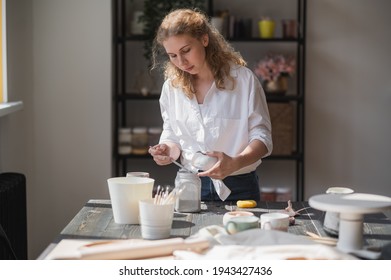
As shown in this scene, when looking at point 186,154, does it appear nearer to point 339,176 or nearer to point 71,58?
point 71,58

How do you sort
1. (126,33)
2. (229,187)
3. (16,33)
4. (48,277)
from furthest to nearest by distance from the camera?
(126,33) < (16,33) < (229,187) < (48,277)

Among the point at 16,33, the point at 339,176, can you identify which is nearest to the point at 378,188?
the point at 339,176

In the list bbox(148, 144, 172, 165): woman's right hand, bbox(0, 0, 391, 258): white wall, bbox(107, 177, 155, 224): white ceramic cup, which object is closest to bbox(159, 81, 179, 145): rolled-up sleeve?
bbox(148, 144, 172, 165): woman's right hand

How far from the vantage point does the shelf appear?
11.1 feet

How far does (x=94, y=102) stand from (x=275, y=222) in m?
2.60

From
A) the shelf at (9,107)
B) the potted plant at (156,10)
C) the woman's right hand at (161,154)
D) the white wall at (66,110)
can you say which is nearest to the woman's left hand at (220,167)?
the woman's right hand at (161,154)

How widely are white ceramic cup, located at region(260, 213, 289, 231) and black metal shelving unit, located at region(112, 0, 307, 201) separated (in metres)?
2.52

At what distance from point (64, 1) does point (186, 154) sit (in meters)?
2.06

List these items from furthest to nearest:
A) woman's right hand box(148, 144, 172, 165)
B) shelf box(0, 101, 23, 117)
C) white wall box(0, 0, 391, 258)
Answer: white wall box(0, 0, 391, 258)
shelf box(0, 101, 23, 117)
woman's right hand box(148, 144, 172, 165)

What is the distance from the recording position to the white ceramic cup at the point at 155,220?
1954 millimetres

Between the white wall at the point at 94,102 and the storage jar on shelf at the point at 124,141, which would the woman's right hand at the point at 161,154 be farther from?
the storage jar on shelf at the point at 124,141

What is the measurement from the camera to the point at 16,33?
154 inches

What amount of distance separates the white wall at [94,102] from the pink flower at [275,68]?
10.9 inches

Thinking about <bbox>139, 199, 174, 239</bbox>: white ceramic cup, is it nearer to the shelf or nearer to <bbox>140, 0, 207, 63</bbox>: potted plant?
the shelf
